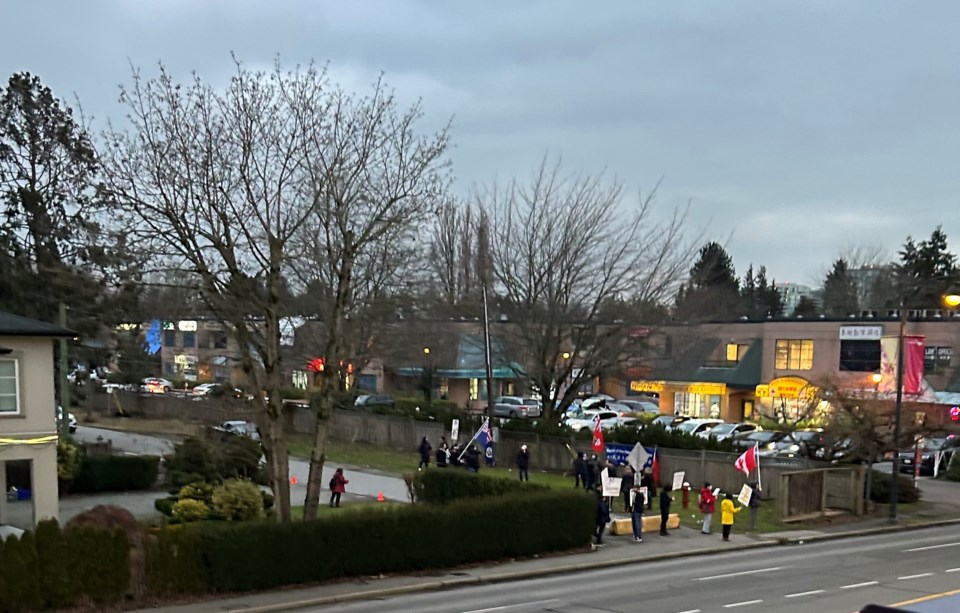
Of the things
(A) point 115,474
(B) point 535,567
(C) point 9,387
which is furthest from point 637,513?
(A) point 115,474

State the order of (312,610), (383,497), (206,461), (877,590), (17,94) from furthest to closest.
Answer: (17,94) < (383,497) < (206,461) < (877,590) < (312,610)

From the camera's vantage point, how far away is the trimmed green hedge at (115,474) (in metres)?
32.8

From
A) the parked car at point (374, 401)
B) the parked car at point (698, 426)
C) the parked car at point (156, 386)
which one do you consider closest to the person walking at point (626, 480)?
the parked car at point (698, 426)

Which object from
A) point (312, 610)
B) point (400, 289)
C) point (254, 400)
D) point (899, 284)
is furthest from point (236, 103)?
point (899, 284)

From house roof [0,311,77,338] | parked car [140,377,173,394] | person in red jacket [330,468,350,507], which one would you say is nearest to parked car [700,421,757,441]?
person in red jacket [330,468,350,507]

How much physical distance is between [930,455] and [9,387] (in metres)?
38.1

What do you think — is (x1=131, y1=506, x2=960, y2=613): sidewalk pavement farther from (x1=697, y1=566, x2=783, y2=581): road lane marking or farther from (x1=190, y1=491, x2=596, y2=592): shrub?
(x1=697, y1=566, x2=783, y2=581): road lane marking

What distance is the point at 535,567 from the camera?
21094mm

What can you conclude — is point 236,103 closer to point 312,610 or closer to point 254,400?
point 254,400

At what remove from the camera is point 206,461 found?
2527 cm

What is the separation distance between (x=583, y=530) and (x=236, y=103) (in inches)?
532

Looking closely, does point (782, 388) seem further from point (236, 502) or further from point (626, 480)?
point (236, 502)

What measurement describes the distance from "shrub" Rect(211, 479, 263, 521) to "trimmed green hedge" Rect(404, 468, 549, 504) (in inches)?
205

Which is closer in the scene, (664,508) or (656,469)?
(664,508)
